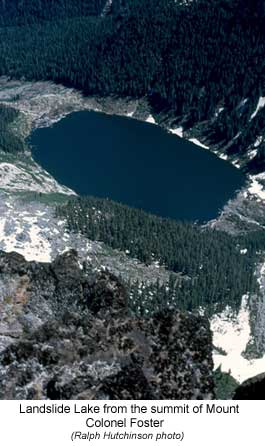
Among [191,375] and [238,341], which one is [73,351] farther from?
[238,341]

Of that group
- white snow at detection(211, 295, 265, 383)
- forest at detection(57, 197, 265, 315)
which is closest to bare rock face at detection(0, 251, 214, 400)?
white snow at detection(211, 295, 265, 383)

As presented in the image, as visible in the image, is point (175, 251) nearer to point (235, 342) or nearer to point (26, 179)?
point (235, 342)

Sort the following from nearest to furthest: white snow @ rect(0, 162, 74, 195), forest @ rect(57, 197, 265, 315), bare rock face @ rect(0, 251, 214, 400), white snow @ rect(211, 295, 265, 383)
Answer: bare rock face @ rect(0, 251, 214, 400) < white snow @ rect(211, 295, 265, 383) < forest @ rect(57, 197, 265, 315) < white snow @ rect(0, 162, 74, 195)

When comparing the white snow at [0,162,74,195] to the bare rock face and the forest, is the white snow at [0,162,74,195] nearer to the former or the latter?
the forest

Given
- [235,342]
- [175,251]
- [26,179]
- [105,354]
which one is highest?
[105,354]

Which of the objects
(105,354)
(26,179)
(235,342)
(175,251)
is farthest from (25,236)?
(105,354)

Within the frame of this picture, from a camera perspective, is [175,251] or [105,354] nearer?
[105,354]
